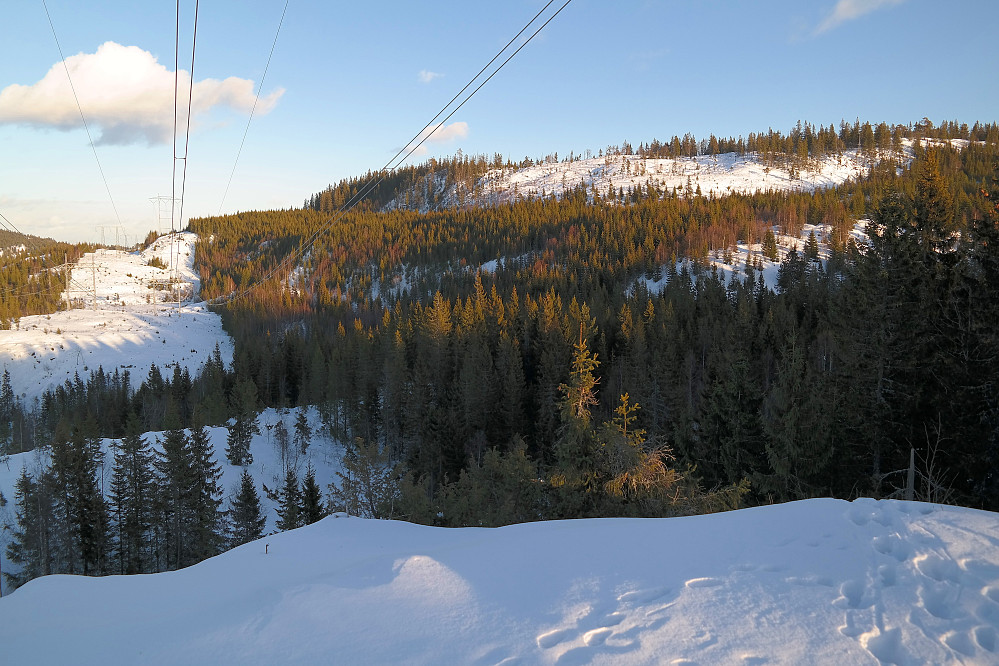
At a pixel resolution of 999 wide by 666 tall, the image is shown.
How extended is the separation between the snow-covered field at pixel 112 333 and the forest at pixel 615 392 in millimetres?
9530

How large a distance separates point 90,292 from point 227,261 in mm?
38187

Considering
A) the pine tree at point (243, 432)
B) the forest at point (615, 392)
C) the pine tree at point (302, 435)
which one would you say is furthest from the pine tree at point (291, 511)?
the pine tree at point (302, 435)

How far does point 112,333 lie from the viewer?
10500cm

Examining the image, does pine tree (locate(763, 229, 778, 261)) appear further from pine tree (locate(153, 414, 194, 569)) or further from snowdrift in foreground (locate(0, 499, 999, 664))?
snowdrift in foreground (locate(0, 499, 999, 664))

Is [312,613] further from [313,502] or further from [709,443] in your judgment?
[313,502]

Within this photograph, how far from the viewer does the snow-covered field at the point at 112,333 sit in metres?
91.4

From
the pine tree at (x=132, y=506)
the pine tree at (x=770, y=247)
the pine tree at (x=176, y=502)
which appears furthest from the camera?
the pine tree at (x=770, y=247)

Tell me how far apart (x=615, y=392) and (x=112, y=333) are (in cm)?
10962

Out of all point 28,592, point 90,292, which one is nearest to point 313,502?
point 28,592

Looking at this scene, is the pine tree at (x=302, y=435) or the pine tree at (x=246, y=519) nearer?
the pine tree at (x=246, y=519)

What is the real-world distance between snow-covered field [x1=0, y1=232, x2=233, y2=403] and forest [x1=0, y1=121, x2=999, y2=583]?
9.53 metres

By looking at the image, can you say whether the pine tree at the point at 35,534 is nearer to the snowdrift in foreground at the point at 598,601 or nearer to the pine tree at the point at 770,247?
the snowdrift in foreground at the point at 598,601

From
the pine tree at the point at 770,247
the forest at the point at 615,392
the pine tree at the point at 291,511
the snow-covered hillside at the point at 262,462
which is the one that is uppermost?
the pine tree at the point at 770,247

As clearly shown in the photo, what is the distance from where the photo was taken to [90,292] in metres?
142
